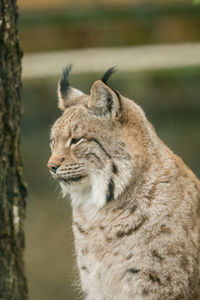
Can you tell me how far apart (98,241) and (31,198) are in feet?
13.4

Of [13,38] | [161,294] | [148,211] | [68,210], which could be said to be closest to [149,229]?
[148,211]

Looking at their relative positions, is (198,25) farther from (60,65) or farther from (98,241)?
(98,241)

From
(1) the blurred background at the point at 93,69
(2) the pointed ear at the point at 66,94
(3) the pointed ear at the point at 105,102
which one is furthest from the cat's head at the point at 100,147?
(1) the blurred background at the point at 93,69

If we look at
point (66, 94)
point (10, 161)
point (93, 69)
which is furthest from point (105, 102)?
point (93, 69)

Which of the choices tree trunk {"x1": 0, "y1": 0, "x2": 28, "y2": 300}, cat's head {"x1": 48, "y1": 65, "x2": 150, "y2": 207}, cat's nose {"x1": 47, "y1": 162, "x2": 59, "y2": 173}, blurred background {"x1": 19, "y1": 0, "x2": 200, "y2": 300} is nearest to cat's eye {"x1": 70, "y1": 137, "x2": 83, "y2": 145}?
cat's head {"x1": 48, "y1": 65, "x2": 150, "y2": 207}

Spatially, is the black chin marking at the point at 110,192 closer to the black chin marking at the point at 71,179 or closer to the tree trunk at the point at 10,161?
the black chin marking at the point at 71,179

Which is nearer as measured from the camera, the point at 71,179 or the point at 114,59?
the point at 71,179

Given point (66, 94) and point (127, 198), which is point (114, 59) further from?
point (127, 198)

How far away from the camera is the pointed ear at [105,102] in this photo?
4262 millimetres

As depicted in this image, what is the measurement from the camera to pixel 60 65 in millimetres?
8227

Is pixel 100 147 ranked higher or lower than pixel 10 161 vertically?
higher

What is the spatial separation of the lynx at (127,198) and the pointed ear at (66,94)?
0.35 feet

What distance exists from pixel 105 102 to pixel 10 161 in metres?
0.79

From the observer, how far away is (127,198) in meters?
4.41
